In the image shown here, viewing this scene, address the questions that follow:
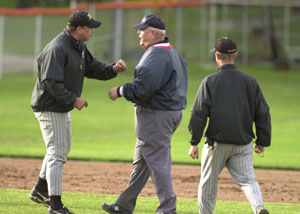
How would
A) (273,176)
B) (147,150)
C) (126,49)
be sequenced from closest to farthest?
(147,150), (273,176), (126,49)

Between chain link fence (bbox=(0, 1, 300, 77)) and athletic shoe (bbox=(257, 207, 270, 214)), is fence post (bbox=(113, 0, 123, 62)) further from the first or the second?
athletic shoe (bbox=(257, 207, 270, 214))

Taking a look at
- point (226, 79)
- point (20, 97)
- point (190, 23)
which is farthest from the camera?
point (190, 23)

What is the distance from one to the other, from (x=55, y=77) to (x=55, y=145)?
2.53 ft

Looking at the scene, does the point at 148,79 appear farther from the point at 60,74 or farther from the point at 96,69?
the point at 96,69

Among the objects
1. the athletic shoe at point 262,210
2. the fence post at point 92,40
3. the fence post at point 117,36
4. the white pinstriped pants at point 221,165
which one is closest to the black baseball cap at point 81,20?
the white pinstriped pants at point 221,165

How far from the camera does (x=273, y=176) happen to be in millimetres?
11602

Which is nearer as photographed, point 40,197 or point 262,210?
point 262,210

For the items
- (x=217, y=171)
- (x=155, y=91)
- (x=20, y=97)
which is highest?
(x=155, y=91)

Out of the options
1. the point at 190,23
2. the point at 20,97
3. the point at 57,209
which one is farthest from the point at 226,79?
the point at 190,23

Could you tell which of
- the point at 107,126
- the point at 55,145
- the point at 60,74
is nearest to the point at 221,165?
the point at 55,145

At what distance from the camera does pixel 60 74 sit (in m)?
7.29

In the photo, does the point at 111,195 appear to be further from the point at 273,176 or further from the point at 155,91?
the point at 273,176

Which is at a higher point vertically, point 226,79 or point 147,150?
point 226,79

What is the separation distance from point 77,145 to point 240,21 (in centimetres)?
2631
